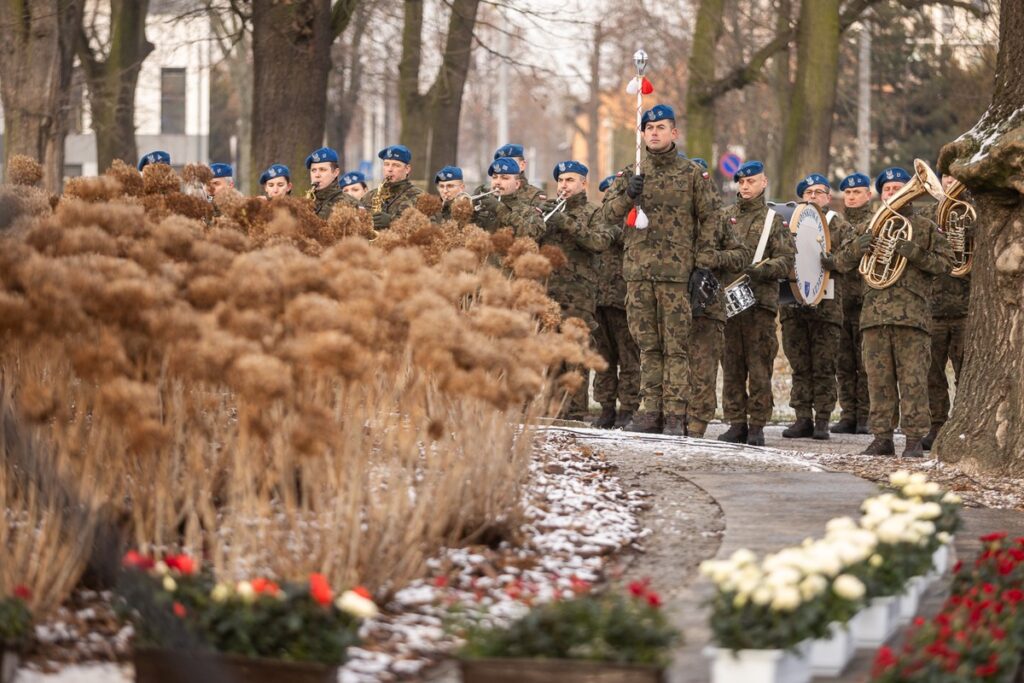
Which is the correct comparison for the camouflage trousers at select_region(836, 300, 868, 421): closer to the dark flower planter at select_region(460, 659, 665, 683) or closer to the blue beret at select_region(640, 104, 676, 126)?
the blue beret at select_region(640, 104, 676, 126)

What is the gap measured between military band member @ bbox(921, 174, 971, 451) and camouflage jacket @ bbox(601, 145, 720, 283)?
212 centimetres

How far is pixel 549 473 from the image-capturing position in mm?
9312

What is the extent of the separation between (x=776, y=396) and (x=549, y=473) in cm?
1191

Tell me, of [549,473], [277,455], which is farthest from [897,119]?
[277,455]

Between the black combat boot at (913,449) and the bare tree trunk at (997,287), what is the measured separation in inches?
48.4

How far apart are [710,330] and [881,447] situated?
5.22 feet

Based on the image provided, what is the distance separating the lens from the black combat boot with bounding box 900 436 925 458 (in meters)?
12.7

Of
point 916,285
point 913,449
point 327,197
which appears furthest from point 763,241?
point 327,197

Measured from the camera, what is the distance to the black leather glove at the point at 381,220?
13.9 meters

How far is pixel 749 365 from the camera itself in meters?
14.4

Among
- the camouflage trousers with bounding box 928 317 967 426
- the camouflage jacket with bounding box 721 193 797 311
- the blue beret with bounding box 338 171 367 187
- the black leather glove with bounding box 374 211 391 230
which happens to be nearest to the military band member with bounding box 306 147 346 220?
the black leather glove with bounding box 374 211 391 230

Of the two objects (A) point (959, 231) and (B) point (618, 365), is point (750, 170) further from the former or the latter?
(B) point (618, 365)

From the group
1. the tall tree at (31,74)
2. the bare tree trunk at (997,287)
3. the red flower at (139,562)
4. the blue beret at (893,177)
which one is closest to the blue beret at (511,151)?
the blue beret at (893,177)

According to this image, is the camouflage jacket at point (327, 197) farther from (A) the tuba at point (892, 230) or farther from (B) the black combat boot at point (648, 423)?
(A) the tuba at point (892, 230)
